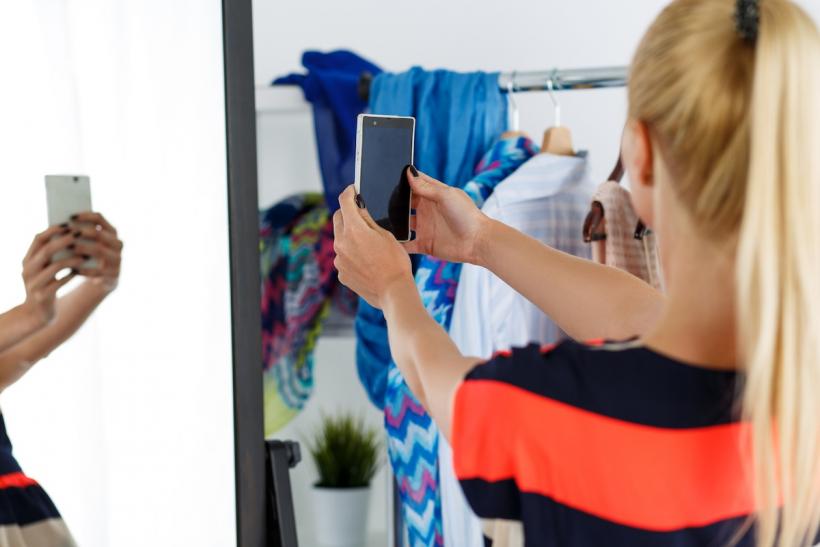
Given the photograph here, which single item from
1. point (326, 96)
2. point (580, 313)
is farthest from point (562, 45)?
point (580, 313)

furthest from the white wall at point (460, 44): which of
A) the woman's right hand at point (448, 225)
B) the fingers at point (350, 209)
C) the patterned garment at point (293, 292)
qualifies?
the fingers at point (350, 209)

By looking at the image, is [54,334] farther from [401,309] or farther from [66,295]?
[401,309]

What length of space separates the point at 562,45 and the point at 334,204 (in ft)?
2.26

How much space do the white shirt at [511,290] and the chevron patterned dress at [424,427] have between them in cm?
2

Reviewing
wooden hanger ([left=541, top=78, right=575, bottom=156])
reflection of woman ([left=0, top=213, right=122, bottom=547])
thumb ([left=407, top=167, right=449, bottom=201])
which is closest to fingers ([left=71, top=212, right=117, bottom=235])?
reflection of woman ([left=0, top=213, right=122, bottom=547])

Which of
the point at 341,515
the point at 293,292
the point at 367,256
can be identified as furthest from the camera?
the point at 341,515

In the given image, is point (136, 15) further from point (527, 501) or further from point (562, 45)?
point (562, 45)

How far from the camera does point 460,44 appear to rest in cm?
196

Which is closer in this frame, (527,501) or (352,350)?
(527,501)

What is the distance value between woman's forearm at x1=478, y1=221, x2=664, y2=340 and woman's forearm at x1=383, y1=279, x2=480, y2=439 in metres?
0.18

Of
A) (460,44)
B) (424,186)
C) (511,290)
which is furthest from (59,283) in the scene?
(460,44)

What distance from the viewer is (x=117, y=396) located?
697 millimetres

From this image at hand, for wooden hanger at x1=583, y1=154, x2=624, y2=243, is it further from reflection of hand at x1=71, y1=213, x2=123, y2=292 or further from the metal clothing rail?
reflection of hand at x1=71, y1=213, x2=123, y2=292

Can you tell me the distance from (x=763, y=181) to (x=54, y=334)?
0.46 meters
